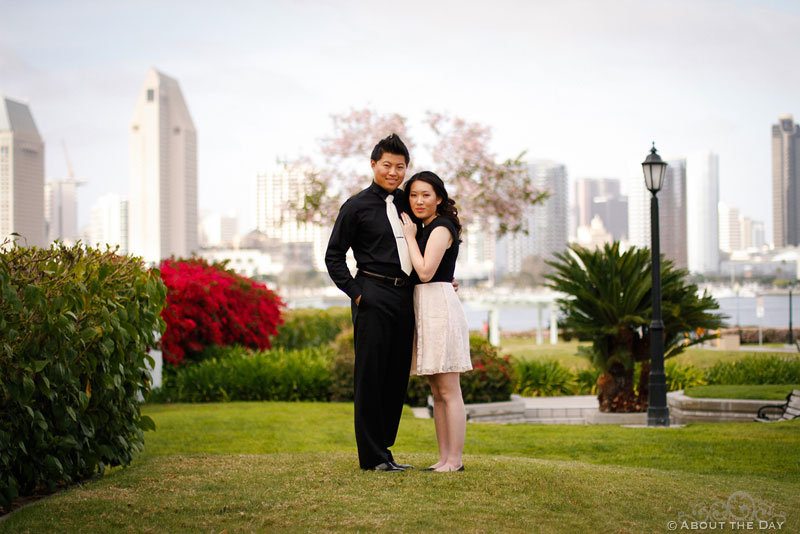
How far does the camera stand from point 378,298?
187 inches

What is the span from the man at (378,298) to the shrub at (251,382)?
715 centimetres

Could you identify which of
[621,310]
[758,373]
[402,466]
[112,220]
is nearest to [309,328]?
[621,310]

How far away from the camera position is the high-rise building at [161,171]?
157000mm

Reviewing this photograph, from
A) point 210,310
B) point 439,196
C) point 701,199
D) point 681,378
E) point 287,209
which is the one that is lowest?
point 681,378

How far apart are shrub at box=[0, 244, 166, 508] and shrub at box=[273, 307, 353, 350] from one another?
485 inches

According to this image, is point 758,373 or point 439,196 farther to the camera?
point 758,373

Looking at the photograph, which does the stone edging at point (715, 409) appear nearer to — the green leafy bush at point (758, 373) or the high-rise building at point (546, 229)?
the green leafy bush at point (758, 373)

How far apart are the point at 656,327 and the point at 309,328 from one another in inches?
426

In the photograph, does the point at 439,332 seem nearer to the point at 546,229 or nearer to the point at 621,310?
the point at 621,310

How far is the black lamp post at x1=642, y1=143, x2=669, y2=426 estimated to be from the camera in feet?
32.3

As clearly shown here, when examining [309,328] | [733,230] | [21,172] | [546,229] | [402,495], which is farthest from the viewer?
[21,172]

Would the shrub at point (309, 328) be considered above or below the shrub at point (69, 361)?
below

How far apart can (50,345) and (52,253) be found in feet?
3.07

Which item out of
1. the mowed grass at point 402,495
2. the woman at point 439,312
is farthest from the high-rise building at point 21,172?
the woman at point 439,312
